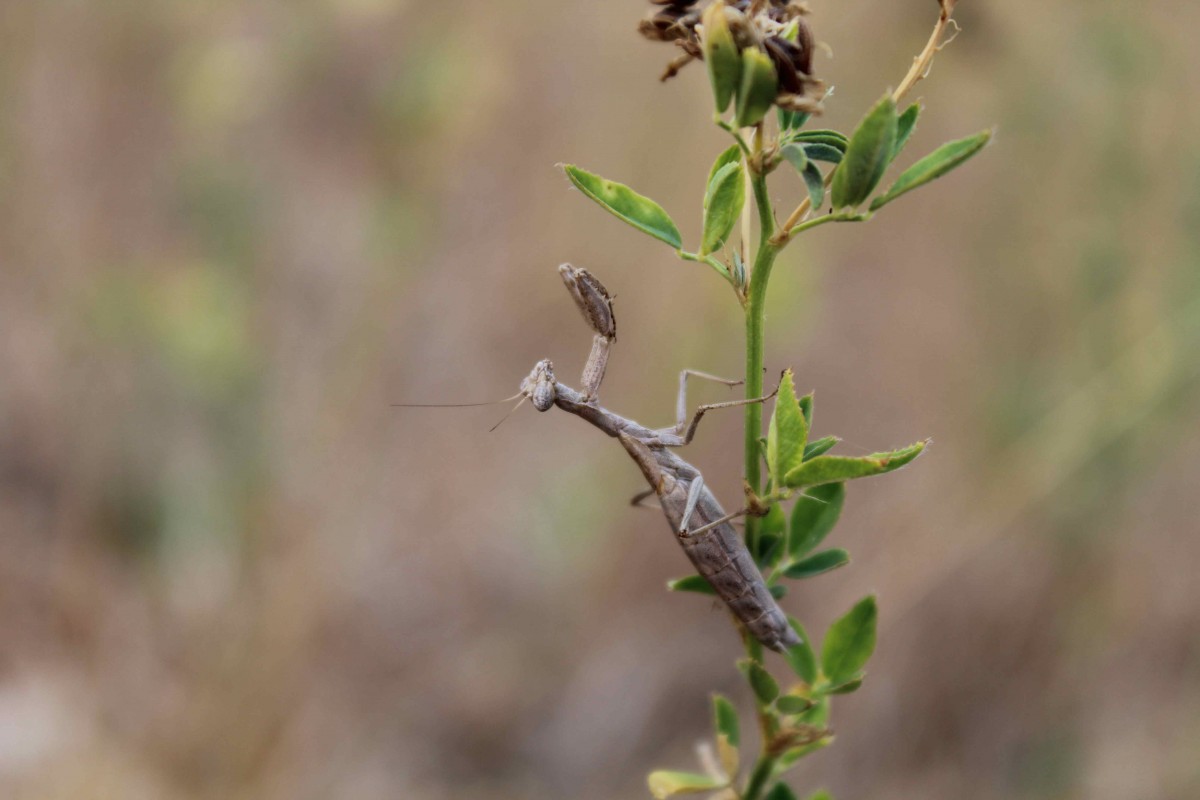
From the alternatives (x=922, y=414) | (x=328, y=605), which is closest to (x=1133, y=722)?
(x=922, y=414)

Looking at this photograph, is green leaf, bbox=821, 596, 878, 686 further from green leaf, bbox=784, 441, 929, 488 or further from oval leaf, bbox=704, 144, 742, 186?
oval leaf, bbox=704, 144, 742, 186

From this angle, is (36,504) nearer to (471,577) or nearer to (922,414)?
(471,577)

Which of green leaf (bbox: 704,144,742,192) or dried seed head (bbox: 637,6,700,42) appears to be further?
green leaf (bbox: 704,144,742,192)

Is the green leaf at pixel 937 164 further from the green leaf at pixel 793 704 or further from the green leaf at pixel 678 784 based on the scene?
the green leaf at pixel 678 784

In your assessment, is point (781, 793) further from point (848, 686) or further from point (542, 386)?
point (542, 386)

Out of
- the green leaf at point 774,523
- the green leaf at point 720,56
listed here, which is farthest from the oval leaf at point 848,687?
the green leaf at point 720,56

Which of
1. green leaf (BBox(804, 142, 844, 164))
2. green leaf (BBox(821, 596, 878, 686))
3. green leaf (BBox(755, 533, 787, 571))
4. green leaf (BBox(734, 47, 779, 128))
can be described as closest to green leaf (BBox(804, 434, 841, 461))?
green leaf (BBox(755, 533, 787, 571))
